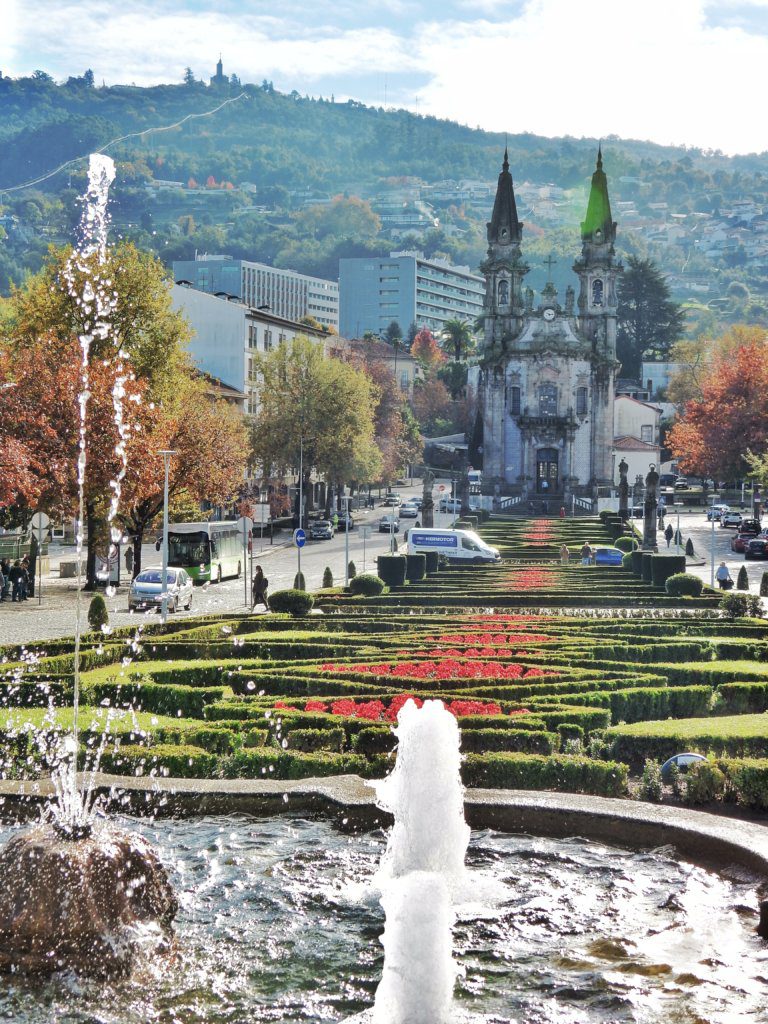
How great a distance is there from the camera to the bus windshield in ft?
173

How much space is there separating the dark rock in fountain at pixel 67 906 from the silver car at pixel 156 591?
29381 mm

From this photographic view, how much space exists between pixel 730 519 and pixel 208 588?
42659 mm

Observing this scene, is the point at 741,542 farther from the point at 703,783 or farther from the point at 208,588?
the point at 703,783

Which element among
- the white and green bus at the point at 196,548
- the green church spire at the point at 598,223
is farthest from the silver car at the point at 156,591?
the green church spire at the point at 598,223

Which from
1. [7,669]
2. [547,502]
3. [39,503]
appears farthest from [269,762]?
[547,502]

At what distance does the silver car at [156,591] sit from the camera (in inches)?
1629

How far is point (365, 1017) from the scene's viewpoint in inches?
420

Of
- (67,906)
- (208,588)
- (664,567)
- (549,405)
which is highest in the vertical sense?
(549,405)

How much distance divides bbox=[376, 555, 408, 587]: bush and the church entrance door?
191 feet

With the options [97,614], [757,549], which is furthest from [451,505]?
[97,614]

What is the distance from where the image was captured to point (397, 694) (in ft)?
69.2

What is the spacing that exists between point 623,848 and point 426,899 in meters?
4.53

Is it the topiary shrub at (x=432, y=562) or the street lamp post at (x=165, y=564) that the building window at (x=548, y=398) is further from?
the street lamp post at (x=165, y=564)

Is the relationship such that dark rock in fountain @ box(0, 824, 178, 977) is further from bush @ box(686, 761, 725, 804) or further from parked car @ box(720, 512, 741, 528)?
parked car @ box(720, 512, 741, 528)
